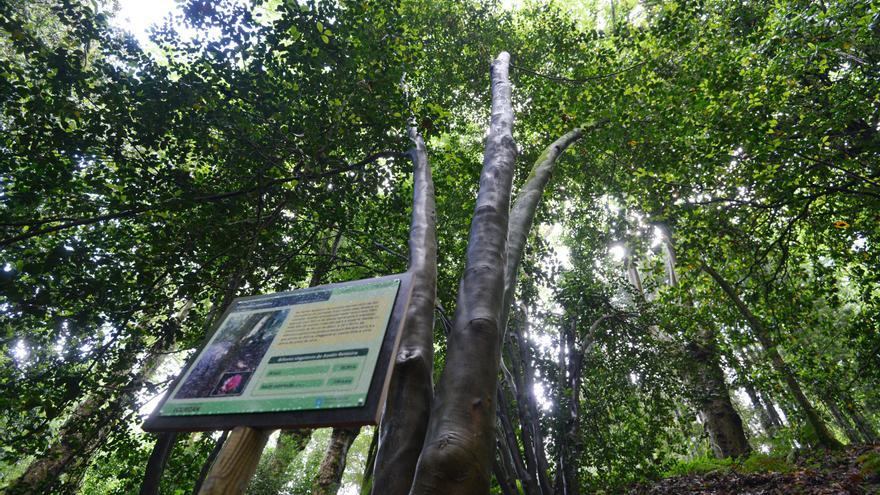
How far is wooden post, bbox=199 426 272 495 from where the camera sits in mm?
1433

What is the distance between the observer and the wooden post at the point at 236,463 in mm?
1433

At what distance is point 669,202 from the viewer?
7.43m

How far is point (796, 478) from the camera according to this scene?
6285mm

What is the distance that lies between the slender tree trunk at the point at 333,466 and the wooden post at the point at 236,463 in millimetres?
6248

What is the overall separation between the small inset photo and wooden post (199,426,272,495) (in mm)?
189

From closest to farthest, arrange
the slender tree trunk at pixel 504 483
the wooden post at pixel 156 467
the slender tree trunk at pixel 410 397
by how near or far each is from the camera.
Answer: the slender tree trunk at pixel 410 397, the wooden post at pixel 156 467, the slender tree trunk at pixel 504 483

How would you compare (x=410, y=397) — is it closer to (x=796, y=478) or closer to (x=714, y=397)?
(x=714, y=397)

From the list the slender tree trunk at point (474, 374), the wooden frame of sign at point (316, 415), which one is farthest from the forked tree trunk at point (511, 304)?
the wooden frame of sign at point (316, 415)

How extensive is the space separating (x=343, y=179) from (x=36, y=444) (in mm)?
4429

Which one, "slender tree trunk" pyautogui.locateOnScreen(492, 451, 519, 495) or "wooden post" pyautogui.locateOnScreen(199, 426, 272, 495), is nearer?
"wooden post" pyautogui.locateOnScreen(199, 426, 272, 495)

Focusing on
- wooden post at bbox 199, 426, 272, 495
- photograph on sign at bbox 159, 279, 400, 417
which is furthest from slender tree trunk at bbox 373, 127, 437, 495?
wooden post at bbox 199, 426, 272, 495

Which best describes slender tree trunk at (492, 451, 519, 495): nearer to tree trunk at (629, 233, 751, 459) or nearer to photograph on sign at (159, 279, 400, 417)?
photograph on sign at (159, 279, 400, 417)

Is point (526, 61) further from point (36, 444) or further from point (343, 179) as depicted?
point (36, 444)

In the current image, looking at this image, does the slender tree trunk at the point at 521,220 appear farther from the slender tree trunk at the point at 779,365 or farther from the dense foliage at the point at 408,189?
the slender tree trunk at the point at 779,365
